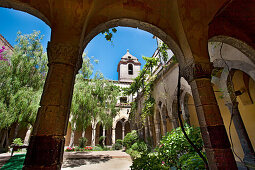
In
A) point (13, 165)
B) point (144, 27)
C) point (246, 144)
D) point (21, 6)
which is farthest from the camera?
point (13, 165)

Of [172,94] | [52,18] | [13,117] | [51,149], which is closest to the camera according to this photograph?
[51,149]

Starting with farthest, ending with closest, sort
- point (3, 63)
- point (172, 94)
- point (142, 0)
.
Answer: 1. point (3, 63)
2. point (172, 94)
3. point (142, 0)

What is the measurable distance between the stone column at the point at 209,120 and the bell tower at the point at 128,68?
756 inches

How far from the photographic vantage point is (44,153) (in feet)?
4.85

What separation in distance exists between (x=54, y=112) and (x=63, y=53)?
35.8 inches

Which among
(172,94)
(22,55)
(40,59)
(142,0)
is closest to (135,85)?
(172,94)

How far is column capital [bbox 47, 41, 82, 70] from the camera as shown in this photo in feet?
6.42

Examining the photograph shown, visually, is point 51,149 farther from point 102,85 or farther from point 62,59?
point 102,85

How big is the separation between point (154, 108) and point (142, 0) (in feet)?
25.5

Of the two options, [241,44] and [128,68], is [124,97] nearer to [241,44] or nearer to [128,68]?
[128,68]

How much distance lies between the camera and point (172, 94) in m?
7.21

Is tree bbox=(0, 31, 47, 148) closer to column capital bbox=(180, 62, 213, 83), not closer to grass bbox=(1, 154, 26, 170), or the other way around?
grass bbox=(1, 154, 26, 170)

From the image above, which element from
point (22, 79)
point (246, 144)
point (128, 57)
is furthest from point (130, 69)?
point (246, 144)

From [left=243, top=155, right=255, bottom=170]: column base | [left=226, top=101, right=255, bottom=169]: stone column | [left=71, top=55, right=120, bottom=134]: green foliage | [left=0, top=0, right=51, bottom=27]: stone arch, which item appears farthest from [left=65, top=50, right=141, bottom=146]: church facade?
[left=0, top=0, right=51, bottom=27]: stone arch
